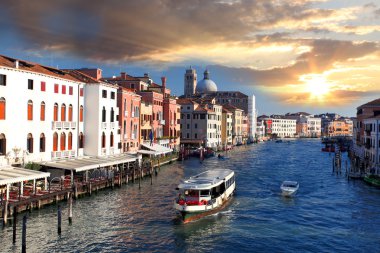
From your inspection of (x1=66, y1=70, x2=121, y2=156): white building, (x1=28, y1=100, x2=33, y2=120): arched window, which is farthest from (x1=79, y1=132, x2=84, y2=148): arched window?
(x1=28, y1=100, x2=33, y2=120): arched window

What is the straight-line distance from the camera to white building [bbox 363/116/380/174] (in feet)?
173

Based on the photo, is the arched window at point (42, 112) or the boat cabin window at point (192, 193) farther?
the arched window at point (42, 112)

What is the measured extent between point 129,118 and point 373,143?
107 ft

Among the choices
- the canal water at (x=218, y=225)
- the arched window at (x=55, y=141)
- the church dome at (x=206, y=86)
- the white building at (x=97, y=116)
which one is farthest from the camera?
the church dome at (x=206, y=86)

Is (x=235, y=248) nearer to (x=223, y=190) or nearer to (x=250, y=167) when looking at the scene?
(x=223, y=190)

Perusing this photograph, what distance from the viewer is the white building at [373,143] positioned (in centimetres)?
5287

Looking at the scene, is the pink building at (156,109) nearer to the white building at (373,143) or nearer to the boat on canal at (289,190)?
the white building at (373,143)

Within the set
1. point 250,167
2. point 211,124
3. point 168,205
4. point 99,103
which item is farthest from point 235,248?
point 211,124

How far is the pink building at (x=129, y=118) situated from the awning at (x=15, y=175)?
2397cm

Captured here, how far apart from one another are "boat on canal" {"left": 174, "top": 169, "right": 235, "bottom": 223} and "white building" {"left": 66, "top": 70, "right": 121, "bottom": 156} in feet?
51.1

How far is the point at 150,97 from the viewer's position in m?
72.8

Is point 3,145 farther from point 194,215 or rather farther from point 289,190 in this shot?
point 289,190

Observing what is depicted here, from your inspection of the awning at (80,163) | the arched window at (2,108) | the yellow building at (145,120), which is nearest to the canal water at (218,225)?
the awning at (80,163)

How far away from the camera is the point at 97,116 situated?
46.4 metres
